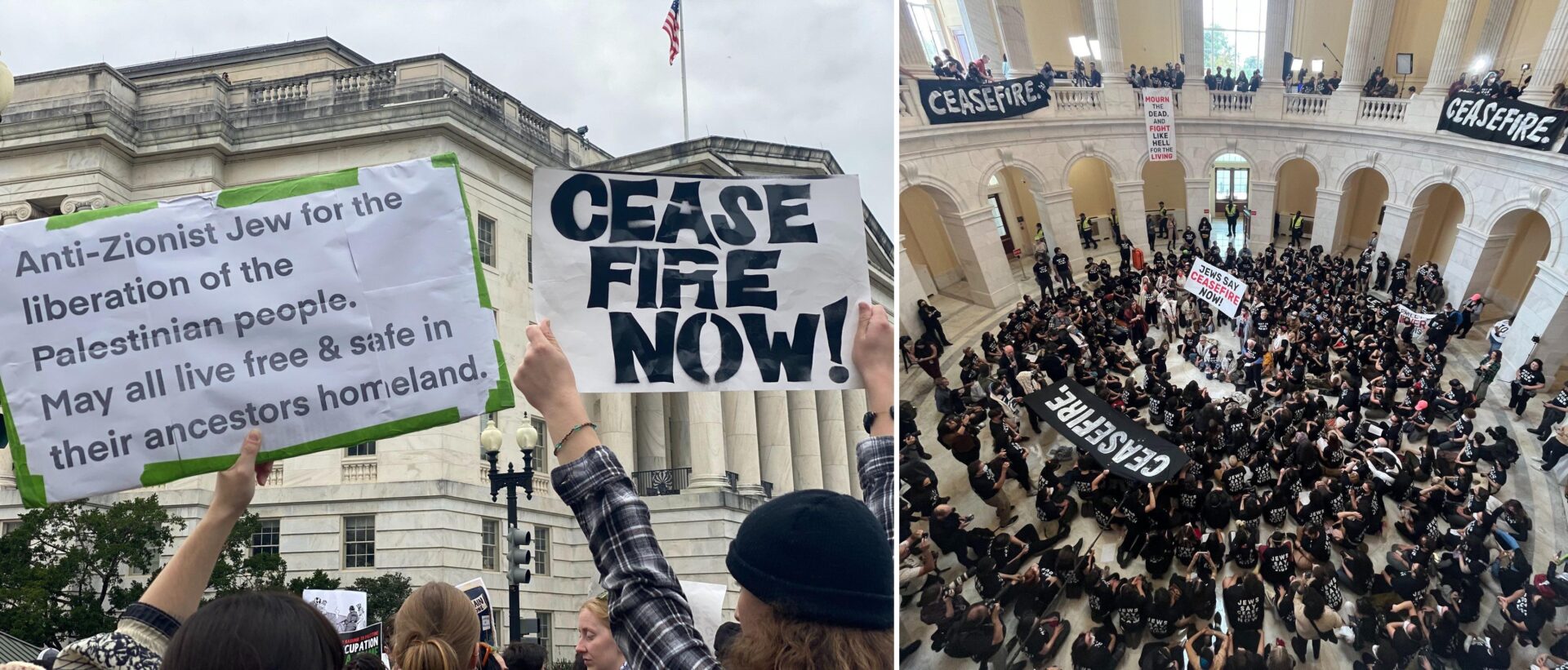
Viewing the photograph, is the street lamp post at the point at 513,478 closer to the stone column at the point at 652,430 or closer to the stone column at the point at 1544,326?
the stone column at the point at 1544,326

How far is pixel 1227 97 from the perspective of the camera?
529 cm

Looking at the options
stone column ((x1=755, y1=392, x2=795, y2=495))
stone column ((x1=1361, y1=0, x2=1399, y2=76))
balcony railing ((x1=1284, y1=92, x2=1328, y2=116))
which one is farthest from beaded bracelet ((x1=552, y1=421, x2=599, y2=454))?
stone column ((x1=755, y1=392, x2=795, y2=495))

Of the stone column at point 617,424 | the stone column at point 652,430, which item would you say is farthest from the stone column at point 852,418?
the stone column at point 617,424

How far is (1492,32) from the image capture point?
5.32 m

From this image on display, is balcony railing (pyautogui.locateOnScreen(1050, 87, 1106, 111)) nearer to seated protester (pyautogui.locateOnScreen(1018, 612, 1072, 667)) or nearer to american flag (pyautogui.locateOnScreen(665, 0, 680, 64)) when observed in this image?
seated protester (pyautogui.locateOnScreen(1018, 612, 1072, 667))

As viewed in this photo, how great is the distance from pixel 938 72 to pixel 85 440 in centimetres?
319

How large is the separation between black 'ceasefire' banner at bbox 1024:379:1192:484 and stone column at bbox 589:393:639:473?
105 feet

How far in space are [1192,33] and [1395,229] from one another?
4.50 ft

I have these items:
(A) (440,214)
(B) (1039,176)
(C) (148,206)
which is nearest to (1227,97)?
(B) (1039,176)

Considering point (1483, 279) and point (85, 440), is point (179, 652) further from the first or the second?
point (1483, 279)

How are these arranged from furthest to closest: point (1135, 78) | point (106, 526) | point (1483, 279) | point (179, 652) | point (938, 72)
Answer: point (106, 526) < point (1483, 279) < point (1135, 78) < point (938, 72) < point (179, 652)

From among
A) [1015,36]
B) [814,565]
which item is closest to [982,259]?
[1015,36]

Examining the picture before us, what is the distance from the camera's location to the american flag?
36.0m

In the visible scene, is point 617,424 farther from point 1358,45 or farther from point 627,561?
point 627,561
